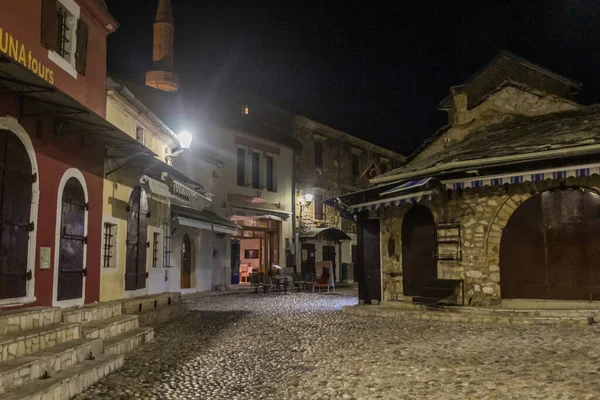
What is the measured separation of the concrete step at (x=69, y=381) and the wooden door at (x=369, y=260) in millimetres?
8890

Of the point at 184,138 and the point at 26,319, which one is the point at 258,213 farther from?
the point at 26,319

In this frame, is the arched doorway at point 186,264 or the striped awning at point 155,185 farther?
the arched doorway at point 186,264

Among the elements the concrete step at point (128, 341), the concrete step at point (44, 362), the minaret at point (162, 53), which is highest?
the minaret at point (162, 53)

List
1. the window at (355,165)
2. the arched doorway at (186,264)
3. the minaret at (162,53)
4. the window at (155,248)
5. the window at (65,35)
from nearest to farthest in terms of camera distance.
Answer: the window at (65,35) → the window at (155,248) → the minaret at (162,53) → the arched doorway at (186,264) → the window at (355,165)

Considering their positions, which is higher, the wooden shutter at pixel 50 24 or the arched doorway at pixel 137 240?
the wooden shutter at pixel 50 24

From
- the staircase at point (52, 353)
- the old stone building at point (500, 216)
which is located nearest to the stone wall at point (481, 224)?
the old stone building at point (500, 216)

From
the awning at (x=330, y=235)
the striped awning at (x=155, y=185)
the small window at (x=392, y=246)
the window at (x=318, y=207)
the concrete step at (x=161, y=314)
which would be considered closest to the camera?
the concrete step at (x=161, y=314)

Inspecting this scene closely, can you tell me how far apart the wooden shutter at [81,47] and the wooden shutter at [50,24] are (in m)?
0.84

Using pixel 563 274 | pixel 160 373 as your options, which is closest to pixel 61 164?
pixel 160 373

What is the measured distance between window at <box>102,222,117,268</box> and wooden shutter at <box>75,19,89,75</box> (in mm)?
3289

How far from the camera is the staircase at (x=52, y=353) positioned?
16.9 feet

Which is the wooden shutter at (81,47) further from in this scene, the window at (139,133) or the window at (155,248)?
the window at (155,248)

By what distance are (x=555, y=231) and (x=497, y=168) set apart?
77.4 inches

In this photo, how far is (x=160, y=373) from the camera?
274 inches
